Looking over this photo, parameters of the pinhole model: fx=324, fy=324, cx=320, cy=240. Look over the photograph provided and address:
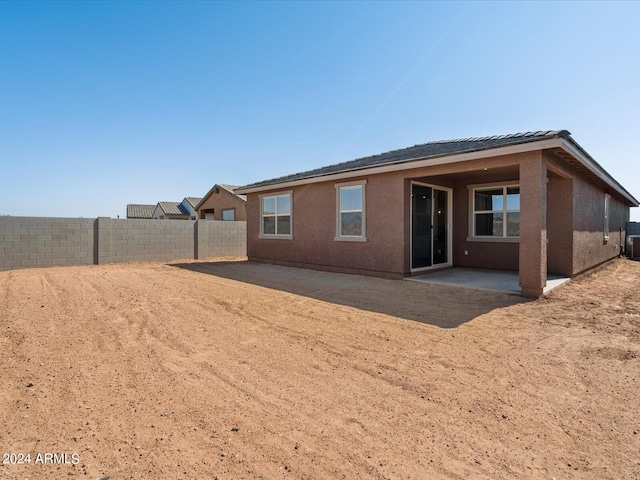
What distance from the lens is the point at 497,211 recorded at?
32.3ft

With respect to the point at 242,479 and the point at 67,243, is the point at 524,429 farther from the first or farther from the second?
the point at 67,243

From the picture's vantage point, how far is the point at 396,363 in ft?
11.4

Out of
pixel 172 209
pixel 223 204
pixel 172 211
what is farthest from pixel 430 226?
pixel 172 209

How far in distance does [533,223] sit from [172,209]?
116ft

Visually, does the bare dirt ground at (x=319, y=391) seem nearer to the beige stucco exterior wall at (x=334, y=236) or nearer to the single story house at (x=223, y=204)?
the beige stucco exterior wall at (x=334, y=236)

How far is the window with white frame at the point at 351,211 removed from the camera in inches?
373

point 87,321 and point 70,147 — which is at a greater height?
point 70,147

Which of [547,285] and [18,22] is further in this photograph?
[18,22]

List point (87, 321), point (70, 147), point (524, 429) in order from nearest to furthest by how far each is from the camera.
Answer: point (524, 429)
point (87, 321)
point (70, 147)

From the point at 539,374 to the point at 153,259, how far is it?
1464 centimetres

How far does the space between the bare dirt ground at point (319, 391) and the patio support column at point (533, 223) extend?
2.38ft

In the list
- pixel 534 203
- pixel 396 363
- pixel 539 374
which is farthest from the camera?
pixel 534 203

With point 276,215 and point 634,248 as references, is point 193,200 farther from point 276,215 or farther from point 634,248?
point 634,248

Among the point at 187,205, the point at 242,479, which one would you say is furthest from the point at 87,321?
the point at 187,205
